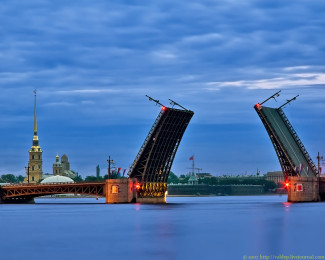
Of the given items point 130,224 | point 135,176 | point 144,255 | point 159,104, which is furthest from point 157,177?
point 144,255

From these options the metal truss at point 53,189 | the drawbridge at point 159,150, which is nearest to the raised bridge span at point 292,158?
the drawbridge at point 159,150

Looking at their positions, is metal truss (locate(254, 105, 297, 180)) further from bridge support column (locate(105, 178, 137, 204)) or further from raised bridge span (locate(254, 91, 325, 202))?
bridge support column (locate(105, 178, 137, 204))

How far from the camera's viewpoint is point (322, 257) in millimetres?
48688

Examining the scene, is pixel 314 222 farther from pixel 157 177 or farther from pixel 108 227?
pixel 157 177

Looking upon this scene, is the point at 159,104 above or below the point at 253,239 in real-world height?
above

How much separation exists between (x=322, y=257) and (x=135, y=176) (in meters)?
74.9

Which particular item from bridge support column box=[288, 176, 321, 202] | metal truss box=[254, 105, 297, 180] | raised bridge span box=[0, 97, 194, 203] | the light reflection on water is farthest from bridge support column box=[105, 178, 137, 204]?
the light reflection on water

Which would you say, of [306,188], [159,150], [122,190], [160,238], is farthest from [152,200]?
[160,238]

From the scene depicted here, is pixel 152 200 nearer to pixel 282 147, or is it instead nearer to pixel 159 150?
pixel 159 150

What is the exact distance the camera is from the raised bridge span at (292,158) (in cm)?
11057

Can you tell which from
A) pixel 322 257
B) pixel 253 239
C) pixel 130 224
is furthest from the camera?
pixel 130 224

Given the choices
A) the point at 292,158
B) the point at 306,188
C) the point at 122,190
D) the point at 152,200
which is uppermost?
the point at 292,158

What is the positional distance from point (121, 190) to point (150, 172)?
513 centimetres

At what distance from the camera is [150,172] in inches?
4808
